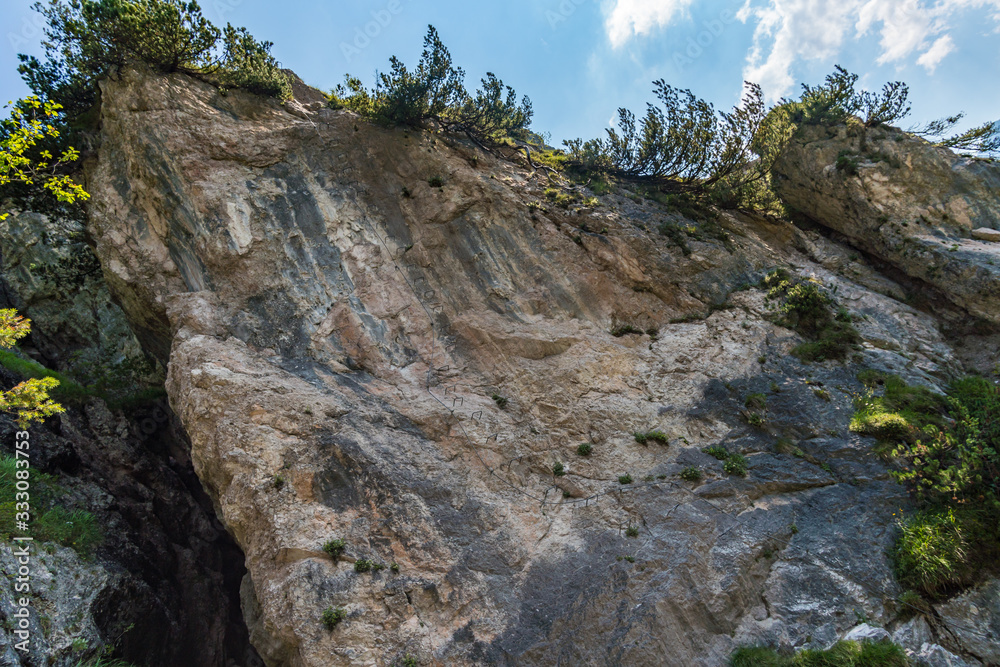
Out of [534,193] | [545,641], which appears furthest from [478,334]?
[545,641]

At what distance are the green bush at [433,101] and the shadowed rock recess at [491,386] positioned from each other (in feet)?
2.89

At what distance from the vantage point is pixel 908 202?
21547mm

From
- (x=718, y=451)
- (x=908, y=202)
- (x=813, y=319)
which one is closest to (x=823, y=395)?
(x=813, y=319)

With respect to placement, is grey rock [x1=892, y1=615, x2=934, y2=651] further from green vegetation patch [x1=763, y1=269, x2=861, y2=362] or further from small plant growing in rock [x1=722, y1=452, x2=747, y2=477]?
green vegetation patch [x1=763, y1=269, x2=861, y2=362]

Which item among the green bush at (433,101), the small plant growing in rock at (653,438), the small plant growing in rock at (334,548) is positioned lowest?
the small plant growing in rock at (334,548)

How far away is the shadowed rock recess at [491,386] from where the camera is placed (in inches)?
457

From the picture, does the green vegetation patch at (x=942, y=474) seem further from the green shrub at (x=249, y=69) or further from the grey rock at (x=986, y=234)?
the green shrub at (x=249, y=69)

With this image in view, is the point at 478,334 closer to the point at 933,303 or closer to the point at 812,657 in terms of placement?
the point at 812,657

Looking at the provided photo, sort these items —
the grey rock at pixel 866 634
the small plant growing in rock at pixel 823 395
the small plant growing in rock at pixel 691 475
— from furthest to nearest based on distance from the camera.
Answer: the small plant growing in rock at pixel 823 395, the small plant growing in rock at pixel 691 475, the grey rock at pixel 866 634

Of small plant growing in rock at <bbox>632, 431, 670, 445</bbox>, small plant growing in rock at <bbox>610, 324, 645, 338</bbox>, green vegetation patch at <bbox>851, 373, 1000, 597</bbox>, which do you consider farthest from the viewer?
small plant growing in rock at <bbox>610, 324, 645, 338</bbox>

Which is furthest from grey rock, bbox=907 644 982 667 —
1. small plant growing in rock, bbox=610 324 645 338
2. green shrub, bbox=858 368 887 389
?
small plant growing in rock, bbox=610 324 645 338

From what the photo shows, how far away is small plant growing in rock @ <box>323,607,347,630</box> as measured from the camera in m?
11.1

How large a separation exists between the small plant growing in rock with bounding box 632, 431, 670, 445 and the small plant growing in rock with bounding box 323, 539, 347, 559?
350 inches

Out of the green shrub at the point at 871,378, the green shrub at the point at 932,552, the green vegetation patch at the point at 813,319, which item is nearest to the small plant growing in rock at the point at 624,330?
the green vegetation patch at the point at 813,319
